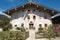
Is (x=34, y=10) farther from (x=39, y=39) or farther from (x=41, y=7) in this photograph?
(x=39, y=39)

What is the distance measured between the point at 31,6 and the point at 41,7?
2856 mm

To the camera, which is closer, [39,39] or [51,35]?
[51,35]

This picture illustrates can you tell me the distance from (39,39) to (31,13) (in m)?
15.6

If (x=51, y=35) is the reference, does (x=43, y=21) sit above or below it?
above

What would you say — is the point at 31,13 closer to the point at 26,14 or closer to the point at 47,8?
the point at 26,14

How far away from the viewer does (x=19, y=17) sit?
38344 mm

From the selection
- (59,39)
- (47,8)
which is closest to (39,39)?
(59,39)

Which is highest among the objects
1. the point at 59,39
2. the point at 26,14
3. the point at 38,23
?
the point at 26,14

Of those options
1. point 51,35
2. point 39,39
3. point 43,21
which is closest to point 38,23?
point 43,21

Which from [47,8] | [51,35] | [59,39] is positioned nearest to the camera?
[51,35]

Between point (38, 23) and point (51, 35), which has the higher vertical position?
point (38, 23)

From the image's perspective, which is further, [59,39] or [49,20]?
[49,20]

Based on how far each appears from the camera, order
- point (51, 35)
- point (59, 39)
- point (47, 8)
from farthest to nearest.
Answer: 1. point (47, 8)
2. point (59, 39)
3. point (51, 35)

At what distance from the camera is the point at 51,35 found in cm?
2056
